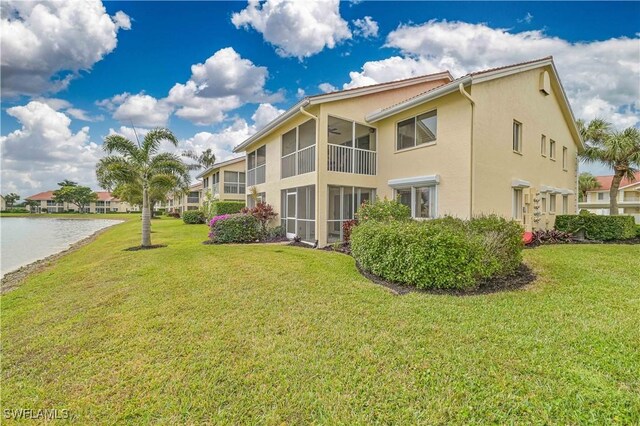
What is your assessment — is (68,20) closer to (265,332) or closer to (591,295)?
(265,332)

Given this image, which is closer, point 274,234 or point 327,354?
point 327,354

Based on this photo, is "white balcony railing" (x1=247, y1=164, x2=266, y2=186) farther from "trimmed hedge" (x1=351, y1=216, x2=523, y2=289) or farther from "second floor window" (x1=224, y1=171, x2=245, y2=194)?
"second floor window" (x1=224, y1=171, x2=245, y2=194)

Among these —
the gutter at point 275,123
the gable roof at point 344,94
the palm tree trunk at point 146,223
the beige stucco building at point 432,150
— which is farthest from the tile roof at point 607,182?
the palm tree trunk at point 146,223

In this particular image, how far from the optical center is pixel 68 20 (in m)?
10.0

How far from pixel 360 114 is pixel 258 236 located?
26.2 feet

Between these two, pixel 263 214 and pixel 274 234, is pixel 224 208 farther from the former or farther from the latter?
pixel 274 234

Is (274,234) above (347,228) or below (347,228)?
below

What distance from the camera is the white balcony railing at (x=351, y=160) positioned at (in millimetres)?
12922

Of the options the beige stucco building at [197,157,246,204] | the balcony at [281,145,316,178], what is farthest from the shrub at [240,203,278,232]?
the beige stucco building at [197,157,246,204]

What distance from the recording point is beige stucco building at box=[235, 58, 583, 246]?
10.6 meters

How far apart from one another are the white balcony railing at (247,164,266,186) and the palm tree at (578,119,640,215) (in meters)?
21.2

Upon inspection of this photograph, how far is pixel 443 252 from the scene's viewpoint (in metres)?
6.12

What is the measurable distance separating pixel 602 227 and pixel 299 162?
562 inches

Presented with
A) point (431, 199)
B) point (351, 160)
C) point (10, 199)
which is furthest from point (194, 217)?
point (10, 199)
